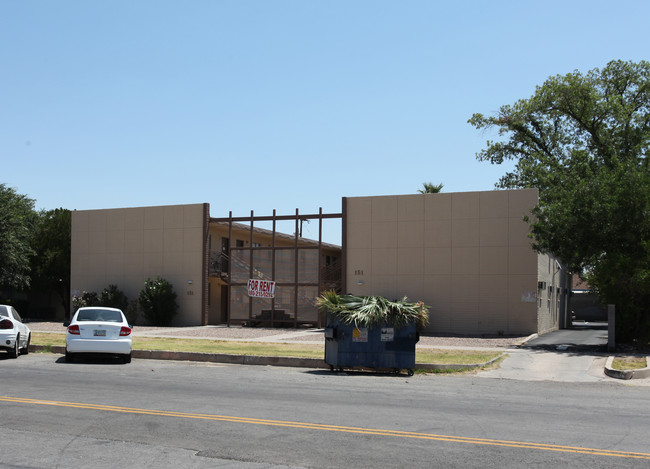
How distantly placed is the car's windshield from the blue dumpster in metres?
5.93

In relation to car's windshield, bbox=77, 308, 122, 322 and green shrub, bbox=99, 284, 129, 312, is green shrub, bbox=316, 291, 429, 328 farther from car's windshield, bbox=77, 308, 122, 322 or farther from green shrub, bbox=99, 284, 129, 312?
green shrub, bbox=99, 284, 129, 312

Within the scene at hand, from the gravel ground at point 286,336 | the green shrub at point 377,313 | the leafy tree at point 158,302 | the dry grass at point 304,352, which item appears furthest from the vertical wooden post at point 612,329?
the leafy tree at point 158,302

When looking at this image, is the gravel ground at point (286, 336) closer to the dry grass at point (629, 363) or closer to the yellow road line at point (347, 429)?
the dry grass at point (629, 363)

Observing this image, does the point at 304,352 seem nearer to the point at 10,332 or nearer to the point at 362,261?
the point at 10,332

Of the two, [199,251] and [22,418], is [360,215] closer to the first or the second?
[199,251]

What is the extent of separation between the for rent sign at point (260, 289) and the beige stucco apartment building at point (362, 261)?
2.37 ft

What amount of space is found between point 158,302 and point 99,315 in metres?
18.8

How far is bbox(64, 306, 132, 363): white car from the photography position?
16.7 metres

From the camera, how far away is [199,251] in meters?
36.2

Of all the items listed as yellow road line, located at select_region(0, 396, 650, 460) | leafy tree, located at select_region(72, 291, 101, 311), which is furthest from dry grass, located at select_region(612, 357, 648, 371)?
leafy tree, located at select_region(72, 291, 101, 311)

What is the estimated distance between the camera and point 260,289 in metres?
33.7

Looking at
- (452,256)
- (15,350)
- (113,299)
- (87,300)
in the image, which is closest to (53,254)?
(87,300)

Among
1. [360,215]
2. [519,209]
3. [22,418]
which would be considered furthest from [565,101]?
[22,418]

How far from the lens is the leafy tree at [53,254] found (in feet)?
Result: 140
